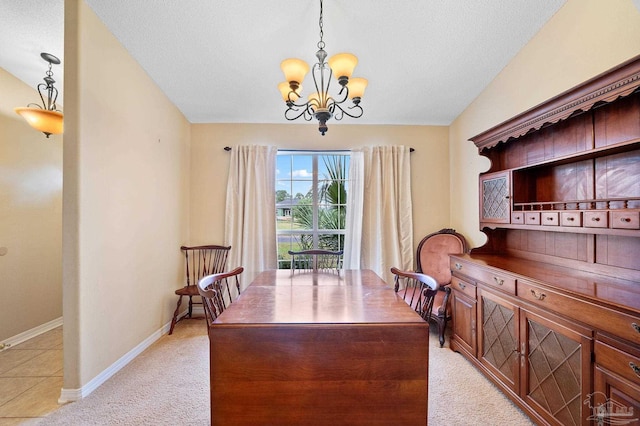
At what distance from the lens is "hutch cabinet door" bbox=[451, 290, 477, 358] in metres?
2.17

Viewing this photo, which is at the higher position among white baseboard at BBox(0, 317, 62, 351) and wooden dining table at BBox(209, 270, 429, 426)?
wooden dining table at BBox(209, 270, 429, 426)

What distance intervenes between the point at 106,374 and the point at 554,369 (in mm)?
3036

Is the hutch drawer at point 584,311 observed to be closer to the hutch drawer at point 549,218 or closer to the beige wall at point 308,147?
the hutch drawer at point 549,218

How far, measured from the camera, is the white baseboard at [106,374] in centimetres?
178

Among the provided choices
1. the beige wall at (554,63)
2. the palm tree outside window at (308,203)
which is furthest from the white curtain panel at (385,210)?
the beige wall at (554,63)

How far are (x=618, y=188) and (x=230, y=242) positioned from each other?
11.5 feet

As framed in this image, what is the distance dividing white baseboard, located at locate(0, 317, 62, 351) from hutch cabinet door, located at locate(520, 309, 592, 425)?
4357 millimetres

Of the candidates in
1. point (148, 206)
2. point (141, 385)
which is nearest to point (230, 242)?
point (148, 206)

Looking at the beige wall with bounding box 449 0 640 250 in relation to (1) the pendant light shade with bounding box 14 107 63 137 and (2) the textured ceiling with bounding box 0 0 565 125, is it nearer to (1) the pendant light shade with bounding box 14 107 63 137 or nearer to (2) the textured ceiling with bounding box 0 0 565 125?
(2) the textured ceiling with bounding box 0 0 565 125

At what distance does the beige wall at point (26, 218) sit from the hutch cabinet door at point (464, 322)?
14.2 feet

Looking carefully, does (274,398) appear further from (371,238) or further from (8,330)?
(8,330)

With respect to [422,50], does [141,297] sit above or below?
below

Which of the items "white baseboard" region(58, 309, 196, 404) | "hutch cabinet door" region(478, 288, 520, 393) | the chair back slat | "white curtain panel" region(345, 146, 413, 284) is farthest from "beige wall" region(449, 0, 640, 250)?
"white baseboard" region(58, 309, 196, 404)

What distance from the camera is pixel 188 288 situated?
2975 mm
